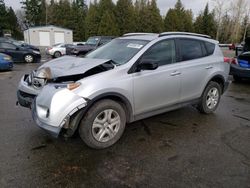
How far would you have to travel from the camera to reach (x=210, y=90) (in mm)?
4801

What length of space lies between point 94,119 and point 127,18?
39789 mm

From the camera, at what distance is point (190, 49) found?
4.37m

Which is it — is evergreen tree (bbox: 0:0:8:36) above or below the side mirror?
above

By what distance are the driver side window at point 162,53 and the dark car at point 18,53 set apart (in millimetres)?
11985

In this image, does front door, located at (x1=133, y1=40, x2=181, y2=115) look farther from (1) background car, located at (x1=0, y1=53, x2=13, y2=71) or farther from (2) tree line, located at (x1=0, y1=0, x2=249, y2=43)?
(2) tree line, located at (x1=0, y1=0, x2=249, y2=43)

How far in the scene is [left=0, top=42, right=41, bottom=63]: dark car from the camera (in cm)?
1309

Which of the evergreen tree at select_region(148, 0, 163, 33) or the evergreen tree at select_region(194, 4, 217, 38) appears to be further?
the evergreen tree at select_region(194, 4, 217, 38)

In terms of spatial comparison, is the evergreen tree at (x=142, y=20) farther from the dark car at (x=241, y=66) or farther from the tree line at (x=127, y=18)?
the dark car at (x=241, y=66)

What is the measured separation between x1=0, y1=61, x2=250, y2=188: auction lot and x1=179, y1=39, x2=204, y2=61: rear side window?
1.28 meters

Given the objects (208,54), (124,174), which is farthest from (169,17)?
(124,174)

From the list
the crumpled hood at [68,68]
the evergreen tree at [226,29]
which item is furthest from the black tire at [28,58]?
the evergreen tree at [226,29]

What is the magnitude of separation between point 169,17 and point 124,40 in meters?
43.2

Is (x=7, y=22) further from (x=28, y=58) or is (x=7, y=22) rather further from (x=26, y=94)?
(x=26, y=94)

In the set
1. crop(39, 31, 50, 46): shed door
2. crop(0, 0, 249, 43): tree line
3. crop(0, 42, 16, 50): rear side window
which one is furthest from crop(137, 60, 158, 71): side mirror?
crop(0, 0, 249, 43): tree line
